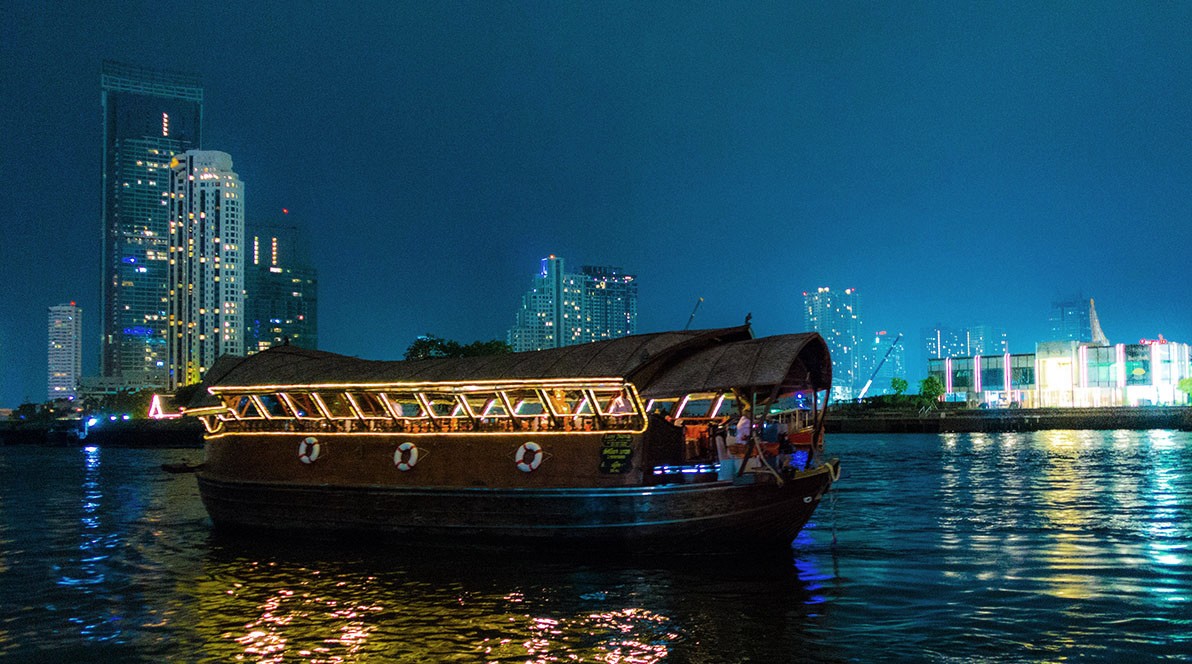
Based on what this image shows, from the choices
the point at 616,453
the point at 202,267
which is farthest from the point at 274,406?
Result: the point at 202,267

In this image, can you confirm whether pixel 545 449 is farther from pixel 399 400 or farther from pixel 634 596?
pixel 399 400

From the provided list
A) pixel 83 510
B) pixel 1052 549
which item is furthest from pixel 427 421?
pixel 83 510

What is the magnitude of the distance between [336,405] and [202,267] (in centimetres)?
15461

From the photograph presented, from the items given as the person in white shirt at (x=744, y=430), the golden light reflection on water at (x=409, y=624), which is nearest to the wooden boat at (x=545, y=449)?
the person in white shirt at (x=744, y=430)

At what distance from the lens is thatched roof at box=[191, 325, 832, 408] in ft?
53.8

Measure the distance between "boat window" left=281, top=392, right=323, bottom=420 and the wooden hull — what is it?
1.65 m

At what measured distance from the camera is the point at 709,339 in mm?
17719

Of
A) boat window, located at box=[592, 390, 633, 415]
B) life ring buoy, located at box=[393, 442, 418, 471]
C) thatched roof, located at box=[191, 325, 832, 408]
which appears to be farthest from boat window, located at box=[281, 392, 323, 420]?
boat window, located at box=[592, 390, 633, 415]

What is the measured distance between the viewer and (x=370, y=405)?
2105 cm

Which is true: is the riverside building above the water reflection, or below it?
above

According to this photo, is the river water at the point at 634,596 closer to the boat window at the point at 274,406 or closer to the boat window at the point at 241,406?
the boat window at the point at 241,406

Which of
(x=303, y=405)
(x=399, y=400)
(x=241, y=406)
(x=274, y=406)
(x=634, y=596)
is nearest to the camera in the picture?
(x=634, y=596)

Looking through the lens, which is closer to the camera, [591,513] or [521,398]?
[591,513]

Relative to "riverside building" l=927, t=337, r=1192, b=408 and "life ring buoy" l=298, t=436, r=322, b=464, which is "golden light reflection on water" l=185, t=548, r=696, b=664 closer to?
"life ring buoy" l=298, t=436, r=322, b=464
